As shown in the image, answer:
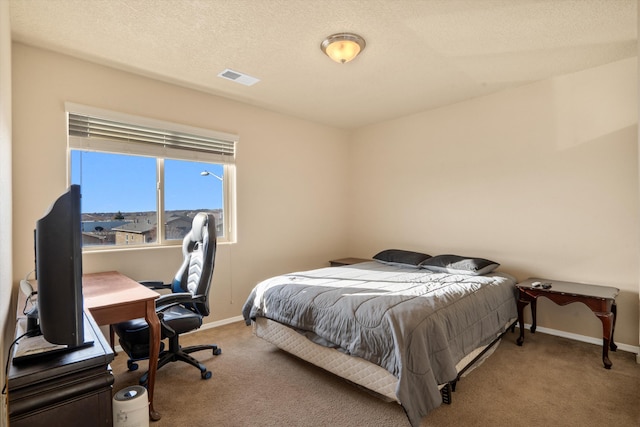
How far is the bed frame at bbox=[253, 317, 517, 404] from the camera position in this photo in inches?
80.6

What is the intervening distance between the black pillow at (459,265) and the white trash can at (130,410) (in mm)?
2881

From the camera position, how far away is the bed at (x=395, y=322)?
1.92 metres

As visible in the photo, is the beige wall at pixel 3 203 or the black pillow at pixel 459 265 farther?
the black pillow at pixel 459 265

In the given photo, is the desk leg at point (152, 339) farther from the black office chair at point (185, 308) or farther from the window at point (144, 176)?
the window at point (144, 176)

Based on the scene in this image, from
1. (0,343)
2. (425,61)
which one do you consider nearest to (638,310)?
(425,61)

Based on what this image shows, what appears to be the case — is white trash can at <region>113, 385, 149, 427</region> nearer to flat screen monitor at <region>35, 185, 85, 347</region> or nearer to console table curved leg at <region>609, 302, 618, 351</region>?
flat screen monitor at <region>35, 185, 85, 347</region>

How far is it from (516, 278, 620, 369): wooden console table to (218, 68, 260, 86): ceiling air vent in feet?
10.5

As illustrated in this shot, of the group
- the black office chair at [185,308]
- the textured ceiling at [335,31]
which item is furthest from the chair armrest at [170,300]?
the textured ceiling at [335,31]

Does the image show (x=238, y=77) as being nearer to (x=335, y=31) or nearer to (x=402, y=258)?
(x=335, y=31)

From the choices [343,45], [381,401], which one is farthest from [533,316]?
[343,45]

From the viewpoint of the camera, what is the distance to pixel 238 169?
12.5ft

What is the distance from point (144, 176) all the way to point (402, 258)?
114 inches

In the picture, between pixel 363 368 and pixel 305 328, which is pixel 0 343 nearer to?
pixel 305 328

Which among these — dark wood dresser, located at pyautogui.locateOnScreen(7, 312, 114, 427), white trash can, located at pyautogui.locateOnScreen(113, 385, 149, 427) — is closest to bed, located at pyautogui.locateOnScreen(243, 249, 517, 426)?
white trash can, located at pyautogui.locateOnScreen(113, 385, 149, 427)
